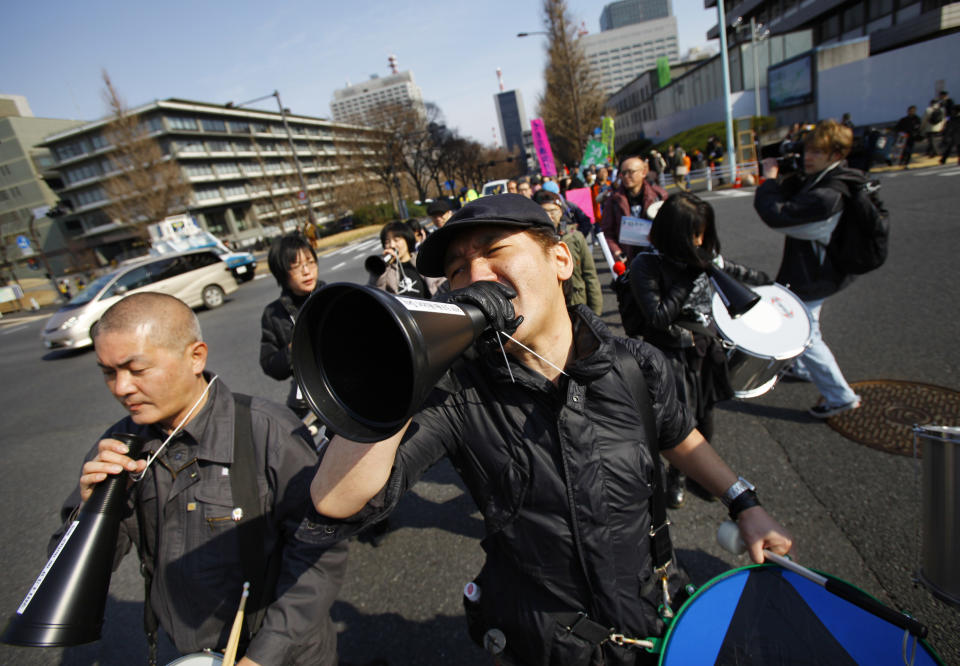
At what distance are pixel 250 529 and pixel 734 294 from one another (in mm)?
2385

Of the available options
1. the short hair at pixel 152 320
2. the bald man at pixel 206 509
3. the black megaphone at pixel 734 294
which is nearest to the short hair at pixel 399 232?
the short hair at pixel 152 320

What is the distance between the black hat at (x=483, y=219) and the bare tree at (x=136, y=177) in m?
38.3

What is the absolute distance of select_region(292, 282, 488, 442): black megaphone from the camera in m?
0.76

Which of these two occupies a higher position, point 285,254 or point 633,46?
point 633,46

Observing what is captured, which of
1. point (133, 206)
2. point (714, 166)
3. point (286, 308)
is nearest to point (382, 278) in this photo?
point (286, 308)

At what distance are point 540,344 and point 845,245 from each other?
3247mm

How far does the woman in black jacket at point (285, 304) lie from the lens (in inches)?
136

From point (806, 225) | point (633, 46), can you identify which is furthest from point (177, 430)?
point (633, 46)

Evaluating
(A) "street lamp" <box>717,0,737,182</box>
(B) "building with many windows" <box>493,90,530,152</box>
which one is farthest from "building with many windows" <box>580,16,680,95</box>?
(A) "street lamp" <box>717,0,737,182</box>

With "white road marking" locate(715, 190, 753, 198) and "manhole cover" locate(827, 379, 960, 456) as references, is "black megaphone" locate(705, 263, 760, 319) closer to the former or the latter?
"manhole cover" locate(827, 379, 960, 456)

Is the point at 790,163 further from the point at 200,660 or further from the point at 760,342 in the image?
the point at 200,660

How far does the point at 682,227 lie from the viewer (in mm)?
2617

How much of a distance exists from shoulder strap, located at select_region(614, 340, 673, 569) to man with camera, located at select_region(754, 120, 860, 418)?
2.58 metres

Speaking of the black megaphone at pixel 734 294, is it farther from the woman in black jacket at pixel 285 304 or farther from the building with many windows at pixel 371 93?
the building with many windows at pixel 371 93
